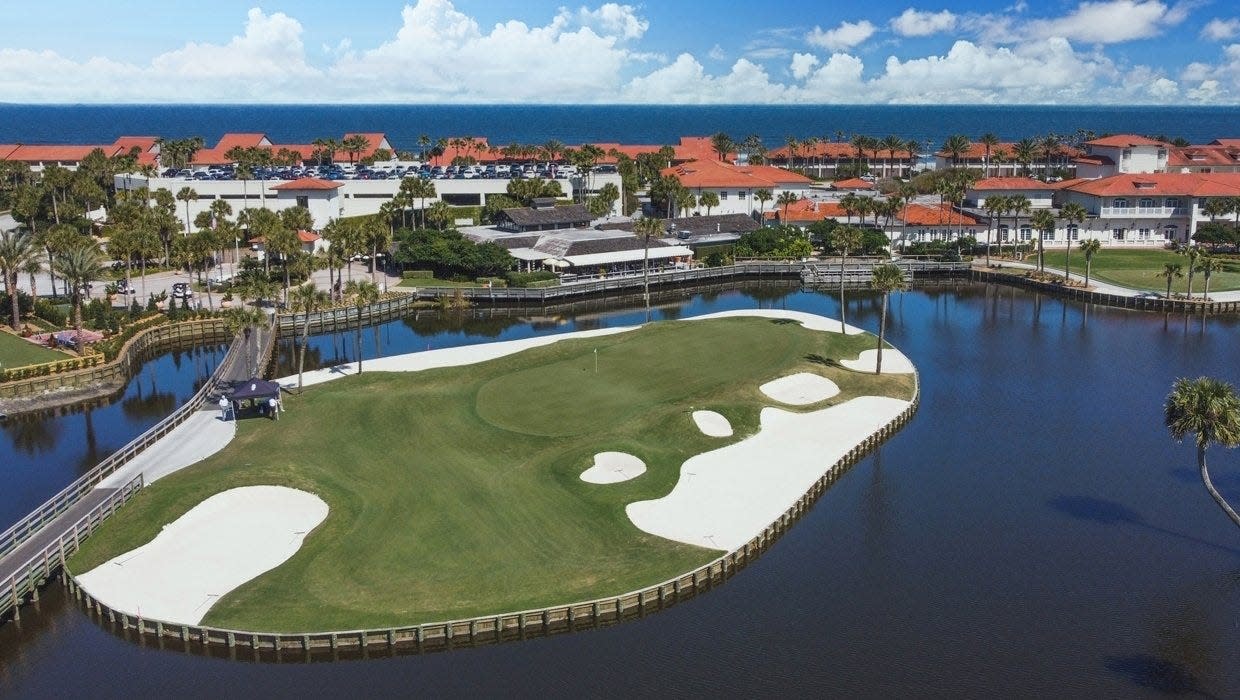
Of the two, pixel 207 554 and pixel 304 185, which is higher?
pixel 304 185

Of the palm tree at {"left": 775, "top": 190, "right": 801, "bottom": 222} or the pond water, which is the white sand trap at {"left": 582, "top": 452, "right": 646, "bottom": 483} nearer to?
the pond water

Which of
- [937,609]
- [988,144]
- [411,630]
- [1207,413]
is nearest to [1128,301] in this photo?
[1207,413]

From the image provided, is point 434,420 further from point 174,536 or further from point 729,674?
point 729,674

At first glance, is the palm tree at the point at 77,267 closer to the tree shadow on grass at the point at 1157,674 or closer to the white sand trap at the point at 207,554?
the white sand trap at the point at 207,554

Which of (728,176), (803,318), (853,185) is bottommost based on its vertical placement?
(803,318)

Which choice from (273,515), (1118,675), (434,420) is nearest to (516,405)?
(434,420)

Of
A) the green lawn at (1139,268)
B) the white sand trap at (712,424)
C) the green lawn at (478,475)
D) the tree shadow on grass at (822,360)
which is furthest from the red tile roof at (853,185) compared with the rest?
the white sand trap at (712,424)

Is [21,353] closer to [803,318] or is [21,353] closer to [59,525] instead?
[59,525]
